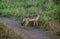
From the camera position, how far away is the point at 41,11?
42.1 feet

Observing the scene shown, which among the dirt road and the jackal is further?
the jackal

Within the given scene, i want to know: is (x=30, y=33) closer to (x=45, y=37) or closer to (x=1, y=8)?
(x=45, y=37)

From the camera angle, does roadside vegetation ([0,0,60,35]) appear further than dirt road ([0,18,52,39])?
Yes

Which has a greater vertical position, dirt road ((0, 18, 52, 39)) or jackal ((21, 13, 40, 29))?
jackal ((21, 13, 40, 29))

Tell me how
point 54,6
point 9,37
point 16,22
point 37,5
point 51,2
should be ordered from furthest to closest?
1. point 37,5
2. point 51,2
3. point 54,6
4. point 16,22
5. point 9,37

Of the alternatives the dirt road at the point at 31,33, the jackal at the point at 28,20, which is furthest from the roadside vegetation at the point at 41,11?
the dirt road at the point at 31,33

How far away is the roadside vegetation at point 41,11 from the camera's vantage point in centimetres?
1091

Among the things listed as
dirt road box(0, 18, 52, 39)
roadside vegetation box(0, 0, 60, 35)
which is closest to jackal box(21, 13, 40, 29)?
dirt road box(0, 18, 52, 39)

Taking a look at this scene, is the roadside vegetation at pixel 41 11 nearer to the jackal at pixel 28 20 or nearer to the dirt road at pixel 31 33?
the jackal at pixel 28 20

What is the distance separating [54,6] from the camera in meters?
13.1

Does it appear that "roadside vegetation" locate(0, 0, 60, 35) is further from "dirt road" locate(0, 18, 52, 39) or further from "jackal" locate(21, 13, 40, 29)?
"dirt road" locate(0, 18, 52, 39)

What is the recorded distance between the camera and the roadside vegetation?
10914 millimetres

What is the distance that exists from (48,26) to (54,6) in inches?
103

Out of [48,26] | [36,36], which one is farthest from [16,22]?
[36,36]
